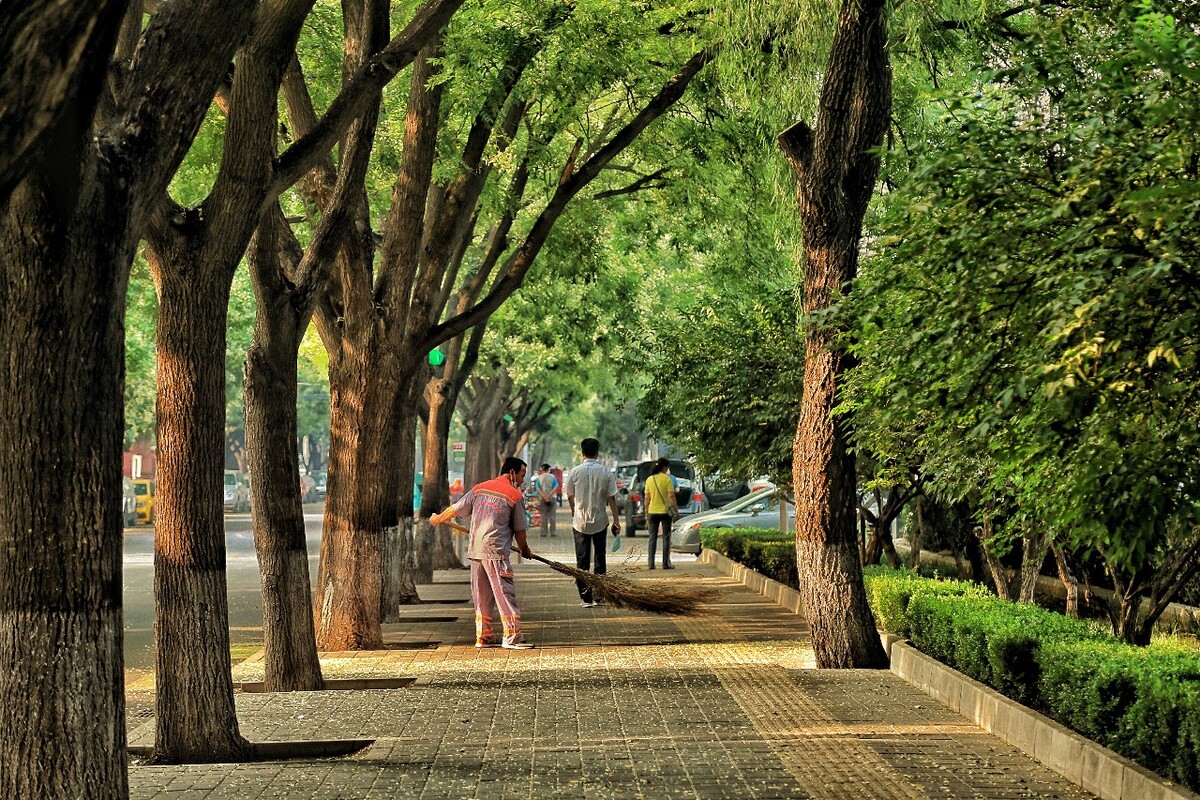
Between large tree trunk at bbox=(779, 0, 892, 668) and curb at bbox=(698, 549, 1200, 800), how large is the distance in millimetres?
525

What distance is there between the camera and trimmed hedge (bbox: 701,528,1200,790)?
794cm

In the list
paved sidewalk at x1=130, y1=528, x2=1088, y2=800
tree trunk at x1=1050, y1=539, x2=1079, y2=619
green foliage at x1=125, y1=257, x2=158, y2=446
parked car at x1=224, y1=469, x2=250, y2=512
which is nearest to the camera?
paved sidewalk at x1=130, y1=528, x2=1088, y2=800

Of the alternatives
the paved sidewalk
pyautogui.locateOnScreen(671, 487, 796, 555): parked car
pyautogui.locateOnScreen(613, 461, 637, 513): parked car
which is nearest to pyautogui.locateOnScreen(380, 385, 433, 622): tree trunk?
the paved sidewalk

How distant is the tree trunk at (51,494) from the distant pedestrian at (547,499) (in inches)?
1401

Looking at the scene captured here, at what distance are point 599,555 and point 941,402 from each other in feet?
49.1

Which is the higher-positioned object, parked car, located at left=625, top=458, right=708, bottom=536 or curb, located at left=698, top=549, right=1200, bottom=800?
parked car, located at left=625, top=458, right=708, bottom=536

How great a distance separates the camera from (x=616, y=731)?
413 inches

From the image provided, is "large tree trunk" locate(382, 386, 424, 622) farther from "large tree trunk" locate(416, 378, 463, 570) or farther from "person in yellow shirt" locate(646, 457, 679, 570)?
"person in yellow shirt" locate(646, 457, 679, 570)

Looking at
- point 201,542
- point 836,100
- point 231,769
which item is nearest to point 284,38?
point 201,542

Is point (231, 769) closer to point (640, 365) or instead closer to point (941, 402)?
point (941, 402)

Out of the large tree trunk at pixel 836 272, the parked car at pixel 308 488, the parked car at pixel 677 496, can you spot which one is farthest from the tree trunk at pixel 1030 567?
the parked car at pixel 308 488

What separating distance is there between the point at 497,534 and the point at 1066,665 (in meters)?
7.24

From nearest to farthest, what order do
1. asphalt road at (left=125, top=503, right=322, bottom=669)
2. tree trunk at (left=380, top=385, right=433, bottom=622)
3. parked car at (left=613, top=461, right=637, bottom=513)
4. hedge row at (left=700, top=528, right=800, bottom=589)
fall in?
1. asphalt road at (left=125, top=503, right=322, bottom=669)
2. tree trunk at (left=380, top=385, right=433, bottom=622)
3. hedge row at (left=700, top=528, right=800, bottom=589)
4. parked car at (left=613, top=461, right=637, bottom=513)

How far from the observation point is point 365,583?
→ 1616 cm
